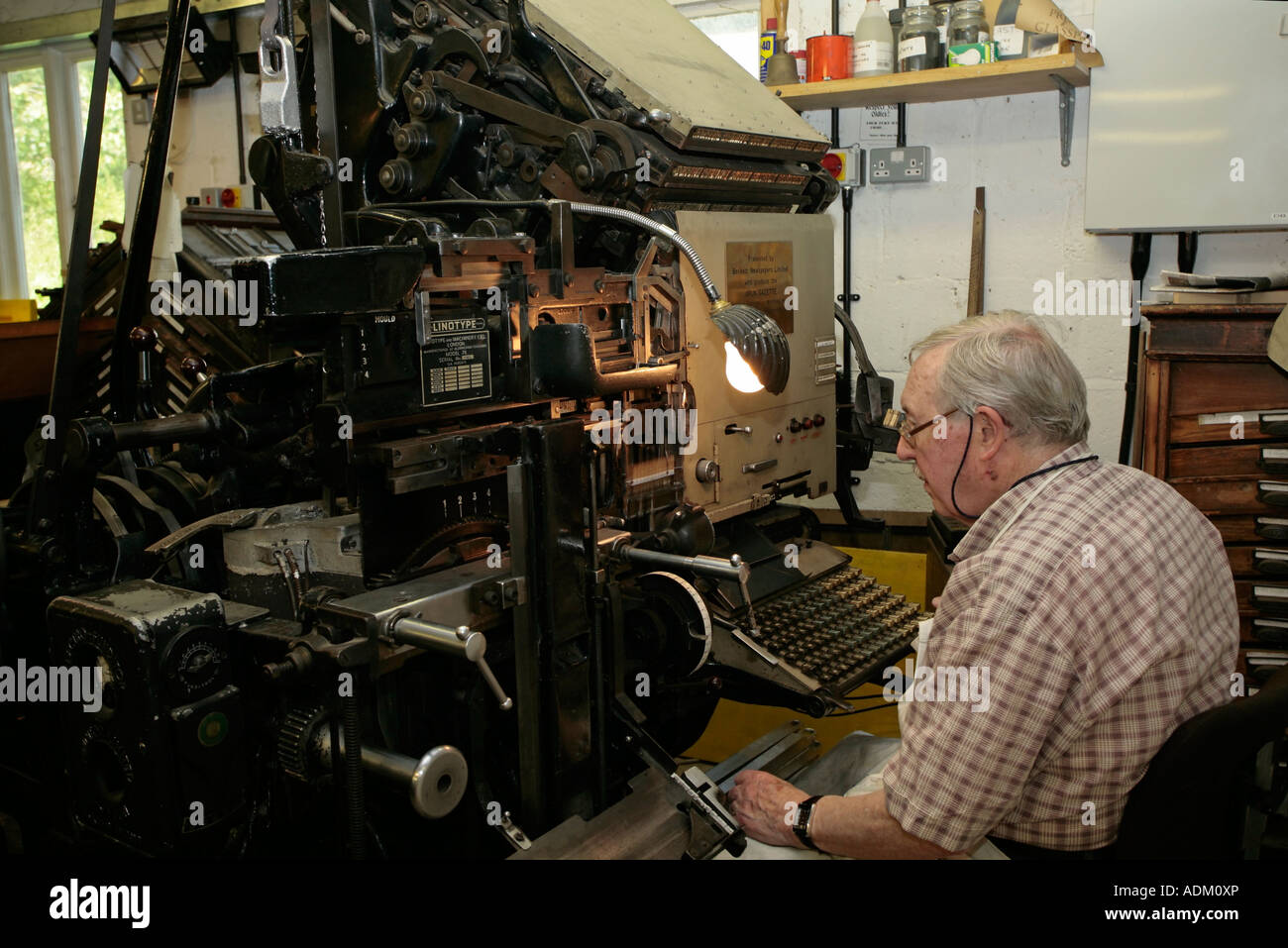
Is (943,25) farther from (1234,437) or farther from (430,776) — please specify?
(430,776)

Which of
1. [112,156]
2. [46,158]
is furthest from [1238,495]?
[46,158]

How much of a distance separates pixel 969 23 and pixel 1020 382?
2.31m

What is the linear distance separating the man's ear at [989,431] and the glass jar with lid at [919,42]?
2.25m

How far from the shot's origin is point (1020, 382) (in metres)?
1.51

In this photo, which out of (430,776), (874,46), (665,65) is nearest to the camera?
(430,776)

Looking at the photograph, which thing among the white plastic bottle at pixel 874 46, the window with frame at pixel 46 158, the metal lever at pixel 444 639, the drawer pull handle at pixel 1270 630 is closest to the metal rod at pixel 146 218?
the metal lever at pixel 444 639

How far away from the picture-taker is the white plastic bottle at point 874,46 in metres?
3.48

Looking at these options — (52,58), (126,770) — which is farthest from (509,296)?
(52,58)

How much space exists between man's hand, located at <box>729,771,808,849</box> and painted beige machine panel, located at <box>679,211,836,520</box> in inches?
35.0

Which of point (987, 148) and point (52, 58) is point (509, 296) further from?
point (52, 58)

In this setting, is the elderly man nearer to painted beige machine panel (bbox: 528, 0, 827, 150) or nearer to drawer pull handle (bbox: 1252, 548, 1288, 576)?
painted beige machine panel (bbox: 528, 0, 827, 150)

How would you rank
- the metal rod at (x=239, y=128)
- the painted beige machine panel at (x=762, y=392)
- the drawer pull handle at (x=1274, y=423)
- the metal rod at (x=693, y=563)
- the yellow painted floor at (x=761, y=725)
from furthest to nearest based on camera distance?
the metal rod at (x=239, y=128), the yellow painted floor at (x=761, y=725), the drawer pull handle at (x=1274, y=423), the painted beige machine panel at (x=762, y=392), the metal rod at (x=693, y=563)

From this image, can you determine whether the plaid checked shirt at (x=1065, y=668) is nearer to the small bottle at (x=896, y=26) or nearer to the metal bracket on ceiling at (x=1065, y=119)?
the metal bracket on ceiling at (x=1065, y=119)

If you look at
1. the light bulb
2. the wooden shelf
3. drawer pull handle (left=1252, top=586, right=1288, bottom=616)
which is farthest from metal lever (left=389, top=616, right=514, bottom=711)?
the wooden shelf
